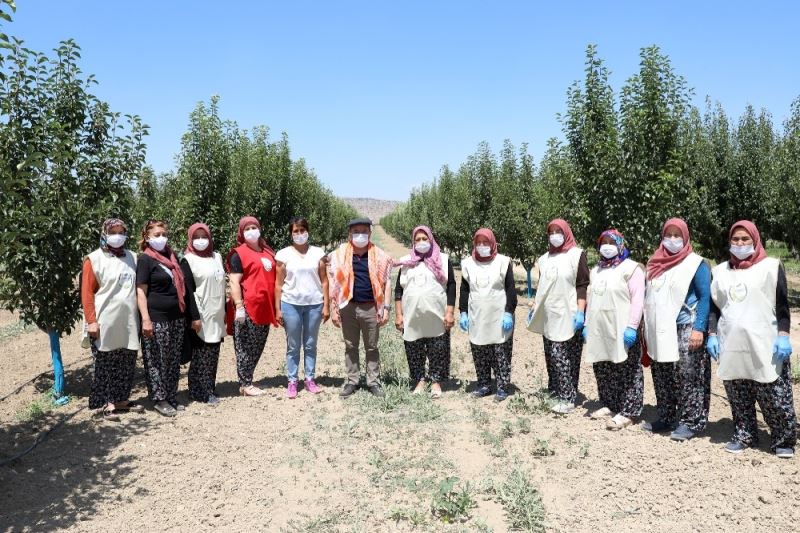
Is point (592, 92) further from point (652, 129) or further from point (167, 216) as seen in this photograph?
point (167, 216)

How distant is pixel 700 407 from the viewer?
443 cm

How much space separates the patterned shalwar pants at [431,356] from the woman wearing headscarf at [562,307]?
37.2 inches

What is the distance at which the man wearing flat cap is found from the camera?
5.52 metres

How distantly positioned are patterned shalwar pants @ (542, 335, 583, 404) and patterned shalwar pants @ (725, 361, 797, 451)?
1269 mm

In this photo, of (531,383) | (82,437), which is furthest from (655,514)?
(82,437)

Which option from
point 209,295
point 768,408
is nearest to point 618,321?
point 768,408

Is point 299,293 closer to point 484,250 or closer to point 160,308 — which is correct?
point 160,308

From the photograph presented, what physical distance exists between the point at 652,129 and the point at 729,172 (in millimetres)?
10923

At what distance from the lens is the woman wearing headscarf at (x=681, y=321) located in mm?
4270

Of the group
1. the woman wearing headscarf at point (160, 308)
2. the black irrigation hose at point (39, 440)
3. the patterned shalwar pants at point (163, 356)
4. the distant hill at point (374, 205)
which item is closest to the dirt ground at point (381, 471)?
the black irrigation hose at point (39, 440)

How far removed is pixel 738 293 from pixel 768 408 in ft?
2.85

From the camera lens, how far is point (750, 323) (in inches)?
158

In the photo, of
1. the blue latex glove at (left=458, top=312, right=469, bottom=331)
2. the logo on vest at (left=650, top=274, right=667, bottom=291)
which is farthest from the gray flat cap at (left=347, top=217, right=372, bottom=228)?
the logo on vest at (left=650, top=274, right=667, bottom=291)

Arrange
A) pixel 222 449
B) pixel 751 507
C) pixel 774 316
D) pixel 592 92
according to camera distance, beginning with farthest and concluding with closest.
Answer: pixel 592 92 → pixel 222 449 → pixel 774 316 → pixel 751 507
